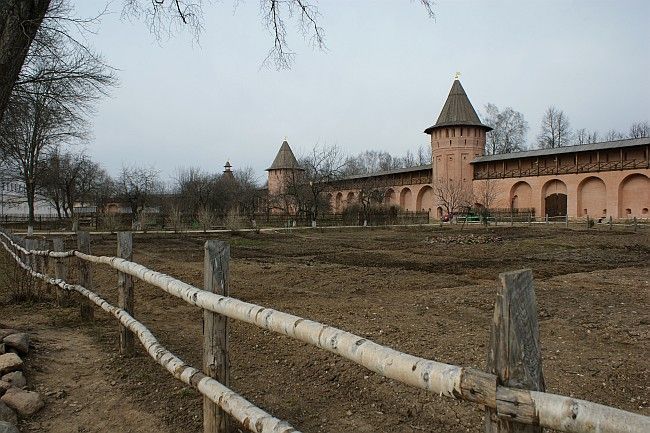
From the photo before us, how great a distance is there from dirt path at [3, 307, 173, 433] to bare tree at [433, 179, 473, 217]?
1702 inches

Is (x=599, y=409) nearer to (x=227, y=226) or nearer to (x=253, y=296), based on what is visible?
(x=253, y=296)

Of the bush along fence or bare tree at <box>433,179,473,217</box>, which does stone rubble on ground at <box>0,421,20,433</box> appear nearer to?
the bush along fence

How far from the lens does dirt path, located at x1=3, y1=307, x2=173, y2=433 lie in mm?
3066

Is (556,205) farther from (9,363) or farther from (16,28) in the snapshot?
(9,363)

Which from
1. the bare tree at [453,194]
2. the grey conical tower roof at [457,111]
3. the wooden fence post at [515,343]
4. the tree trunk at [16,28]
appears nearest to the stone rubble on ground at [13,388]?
the wooden fence post at [515,343]

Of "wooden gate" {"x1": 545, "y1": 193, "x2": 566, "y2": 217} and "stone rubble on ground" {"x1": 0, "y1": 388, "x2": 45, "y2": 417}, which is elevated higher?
"wooden gate" {"x1": 545, "y1": 193, "x2": 566, "y2": 217}

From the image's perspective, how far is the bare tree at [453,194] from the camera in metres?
47.1

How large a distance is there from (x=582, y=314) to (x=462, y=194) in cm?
4378

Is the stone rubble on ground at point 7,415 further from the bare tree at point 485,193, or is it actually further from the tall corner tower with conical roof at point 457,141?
the tall corner tower with conical roof at point 457,141

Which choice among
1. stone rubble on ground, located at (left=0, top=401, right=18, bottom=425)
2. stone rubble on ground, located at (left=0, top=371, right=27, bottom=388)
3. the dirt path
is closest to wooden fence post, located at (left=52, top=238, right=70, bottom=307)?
the dirt path

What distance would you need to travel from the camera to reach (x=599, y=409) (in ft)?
3.98

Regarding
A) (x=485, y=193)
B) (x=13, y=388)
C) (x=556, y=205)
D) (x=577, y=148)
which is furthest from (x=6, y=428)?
(x=556, y=205)

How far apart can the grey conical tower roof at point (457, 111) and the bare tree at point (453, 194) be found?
636 centimetres

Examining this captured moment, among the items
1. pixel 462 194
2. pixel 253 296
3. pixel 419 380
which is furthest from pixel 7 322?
pixel 462 194
